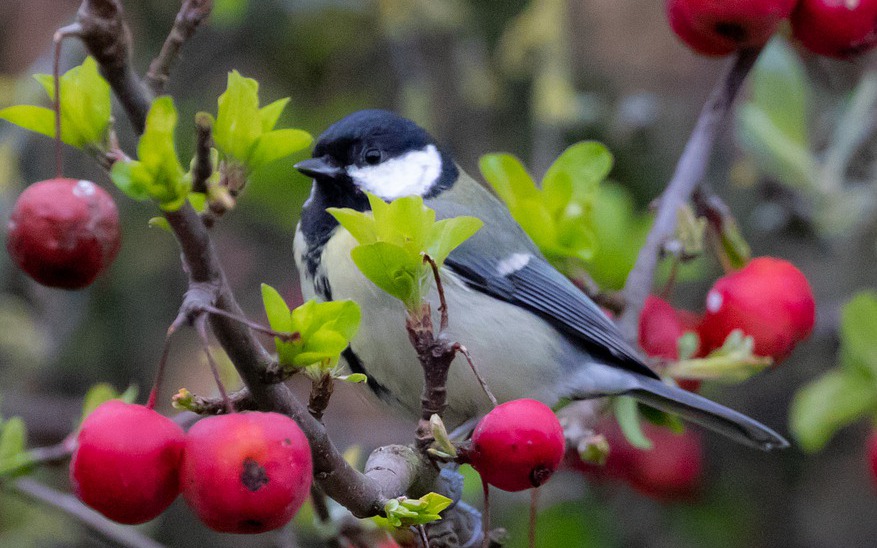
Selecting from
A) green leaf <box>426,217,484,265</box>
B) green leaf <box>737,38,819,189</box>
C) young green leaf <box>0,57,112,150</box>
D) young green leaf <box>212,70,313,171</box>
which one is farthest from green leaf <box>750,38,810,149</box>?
young green leaf <box>0,57,112,150</box>

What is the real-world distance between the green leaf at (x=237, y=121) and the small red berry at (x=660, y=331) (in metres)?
0.78

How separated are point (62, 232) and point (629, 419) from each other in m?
0.87

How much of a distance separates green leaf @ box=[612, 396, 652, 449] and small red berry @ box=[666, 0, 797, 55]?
52 centimetres

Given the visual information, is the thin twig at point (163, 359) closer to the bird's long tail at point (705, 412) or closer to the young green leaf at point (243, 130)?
the young green leaf at point (243, 130)

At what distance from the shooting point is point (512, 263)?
1507 millimetres

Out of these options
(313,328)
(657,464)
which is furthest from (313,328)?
(657,464)

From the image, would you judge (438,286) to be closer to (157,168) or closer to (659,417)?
(157,168)

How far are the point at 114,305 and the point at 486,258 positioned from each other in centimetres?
122

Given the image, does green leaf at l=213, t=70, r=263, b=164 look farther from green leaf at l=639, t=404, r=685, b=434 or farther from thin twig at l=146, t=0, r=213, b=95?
green leaf at l=639, t=404, r=685, b=434

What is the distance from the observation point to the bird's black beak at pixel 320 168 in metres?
1.43

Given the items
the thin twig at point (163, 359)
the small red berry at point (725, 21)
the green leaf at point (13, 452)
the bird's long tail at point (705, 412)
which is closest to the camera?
the thin twig at point (163, 359)

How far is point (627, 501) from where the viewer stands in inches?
90.4

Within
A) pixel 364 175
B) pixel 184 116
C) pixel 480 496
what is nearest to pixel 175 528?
A: pixel 480 496

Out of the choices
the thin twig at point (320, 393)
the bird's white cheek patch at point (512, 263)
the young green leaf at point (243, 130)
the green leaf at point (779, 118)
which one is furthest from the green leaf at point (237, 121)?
the green leaf at point (779, 118)
